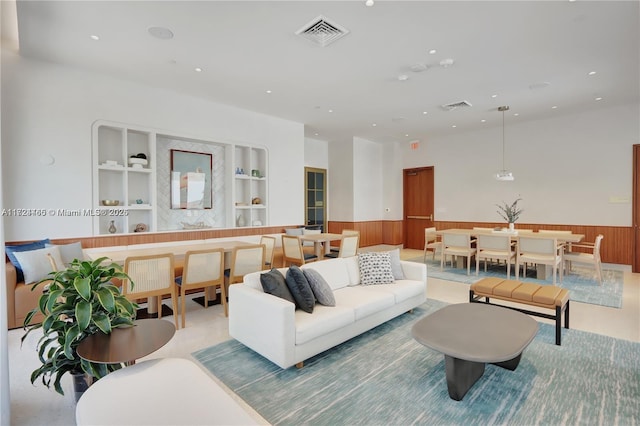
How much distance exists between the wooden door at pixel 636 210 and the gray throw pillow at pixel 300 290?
6.98m

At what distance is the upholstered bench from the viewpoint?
3121 millimetres

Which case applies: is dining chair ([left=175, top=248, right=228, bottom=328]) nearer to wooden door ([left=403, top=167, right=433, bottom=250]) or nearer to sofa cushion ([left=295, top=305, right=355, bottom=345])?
sofa cushion ([left=295, top=305, right=355, bottom=345])

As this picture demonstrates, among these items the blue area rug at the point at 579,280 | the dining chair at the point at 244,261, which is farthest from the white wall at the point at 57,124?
the blue area rug at the point at 579,280

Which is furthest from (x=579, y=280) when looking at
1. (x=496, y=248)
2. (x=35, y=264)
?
(x=35, y=264)

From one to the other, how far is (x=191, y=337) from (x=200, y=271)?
0.78 m

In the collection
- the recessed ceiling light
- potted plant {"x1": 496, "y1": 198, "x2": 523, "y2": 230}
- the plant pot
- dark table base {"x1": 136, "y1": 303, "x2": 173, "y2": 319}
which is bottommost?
dark table base {"x1": 136, "y1": 303, "x2": 173, "y2": 319}

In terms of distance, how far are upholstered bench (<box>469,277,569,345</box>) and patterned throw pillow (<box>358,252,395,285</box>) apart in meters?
0.98

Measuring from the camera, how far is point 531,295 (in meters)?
3.30

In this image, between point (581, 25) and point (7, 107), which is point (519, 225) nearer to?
point (581, 25)

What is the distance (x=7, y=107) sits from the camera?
3.97m

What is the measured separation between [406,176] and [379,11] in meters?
7.03

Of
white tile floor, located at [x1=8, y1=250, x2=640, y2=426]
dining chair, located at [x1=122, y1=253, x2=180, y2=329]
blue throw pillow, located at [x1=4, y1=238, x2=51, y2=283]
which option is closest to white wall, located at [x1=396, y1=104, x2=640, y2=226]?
white tile floor, located at [x1=8, y1=250, x2=640, y2=426]

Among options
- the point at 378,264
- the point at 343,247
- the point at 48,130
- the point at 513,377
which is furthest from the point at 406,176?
the point at 48,130

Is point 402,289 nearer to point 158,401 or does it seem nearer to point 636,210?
point 158,401
